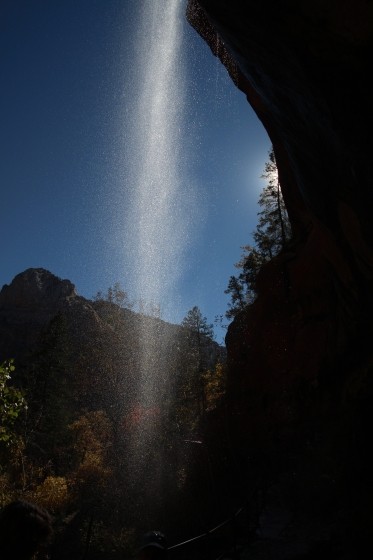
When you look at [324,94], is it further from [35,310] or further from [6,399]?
[35,310]

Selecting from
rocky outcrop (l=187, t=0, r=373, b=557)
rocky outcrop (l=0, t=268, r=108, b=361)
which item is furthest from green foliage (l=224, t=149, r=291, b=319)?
rocky outcrop (l=0, t=268, r=108, b=361)

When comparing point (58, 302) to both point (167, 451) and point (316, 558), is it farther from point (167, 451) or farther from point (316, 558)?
point (316, 558)

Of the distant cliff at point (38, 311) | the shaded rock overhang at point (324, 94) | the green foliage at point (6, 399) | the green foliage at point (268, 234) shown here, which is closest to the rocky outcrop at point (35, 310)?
the distant cliff at point (38, 311)

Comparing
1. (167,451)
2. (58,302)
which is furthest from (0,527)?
(58,302)

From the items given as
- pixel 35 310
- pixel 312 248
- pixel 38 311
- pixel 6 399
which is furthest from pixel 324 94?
pixel 35 310

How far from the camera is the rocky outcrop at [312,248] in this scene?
22.3 ft

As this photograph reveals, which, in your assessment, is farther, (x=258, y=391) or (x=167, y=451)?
(x=167, y=451)

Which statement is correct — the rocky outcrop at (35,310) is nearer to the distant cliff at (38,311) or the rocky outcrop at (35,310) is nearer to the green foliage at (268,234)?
the distant cliff at (38,311)

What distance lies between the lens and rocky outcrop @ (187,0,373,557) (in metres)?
6.80

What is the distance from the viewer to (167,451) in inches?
1042

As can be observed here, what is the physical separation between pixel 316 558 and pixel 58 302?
79.6 m

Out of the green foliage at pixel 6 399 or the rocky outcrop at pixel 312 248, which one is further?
the rocky outcrop at pixel 312 248

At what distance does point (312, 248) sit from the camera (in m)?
17.4

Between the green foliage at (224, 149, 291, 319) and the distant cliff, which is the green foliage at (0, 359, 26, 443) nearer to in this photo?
the green foliage at (224, 149, 291, 319)
